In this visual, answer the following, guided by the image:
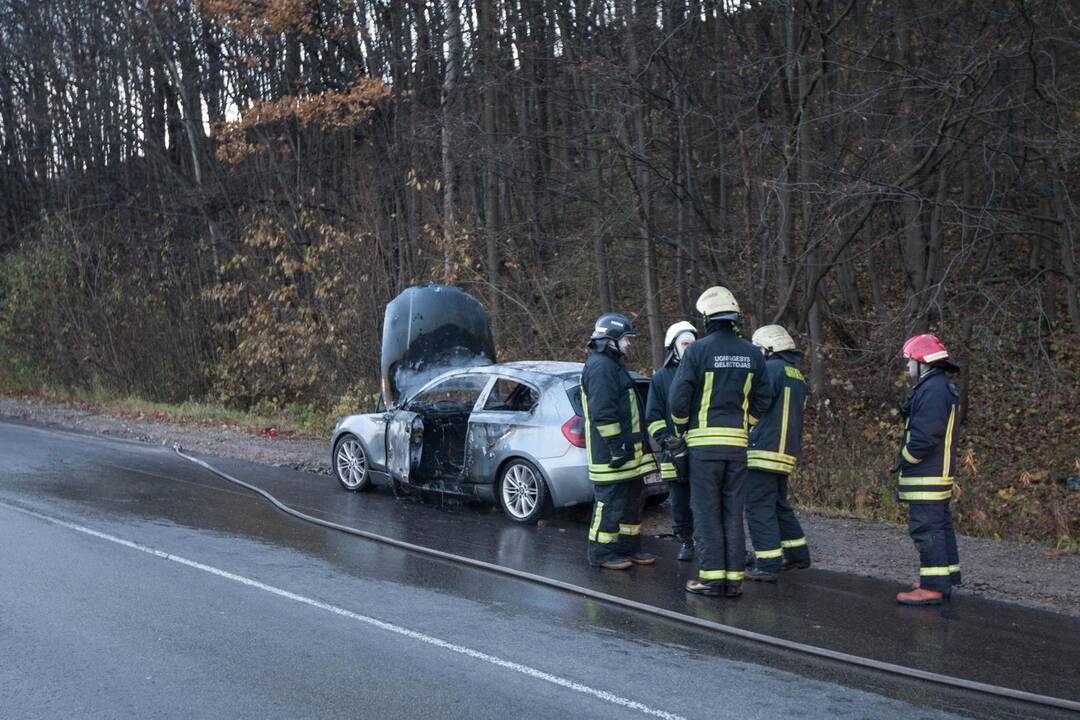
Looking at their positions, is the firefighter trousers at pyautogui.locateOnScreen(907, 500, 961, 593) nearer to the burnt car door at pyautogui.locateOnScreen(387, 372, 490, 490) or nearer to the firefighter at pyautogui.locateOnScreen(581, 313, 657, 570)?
the firefighter at pyautogui.locateOnScreen(581, 313, 657, 570)

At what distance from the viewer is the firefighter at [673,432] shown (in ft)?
27.5

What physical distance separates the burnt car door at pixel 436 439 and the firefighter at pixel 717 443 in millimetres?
4014

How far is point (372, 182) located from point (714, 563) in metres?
14.8

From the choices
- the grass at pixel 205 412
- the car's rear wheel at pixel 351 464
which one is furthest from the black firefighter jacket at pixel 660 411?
the grass at pixel 205 412

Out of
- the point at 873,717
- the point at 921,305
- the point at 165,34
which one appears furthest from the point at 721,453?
the point at 165,34

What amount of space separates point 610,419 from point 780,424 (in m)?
1.31

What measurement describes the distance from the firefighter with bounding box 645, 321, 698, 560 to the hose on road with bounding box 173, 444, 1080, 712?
123 cm

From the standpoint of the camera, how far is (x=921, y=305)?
14.8m

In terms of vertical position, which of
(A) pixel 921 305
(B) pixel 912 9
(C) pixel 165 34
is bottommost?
(A) pixel 921 305

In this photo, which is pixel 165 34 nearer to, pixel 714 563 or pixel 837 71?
pixel 837 71

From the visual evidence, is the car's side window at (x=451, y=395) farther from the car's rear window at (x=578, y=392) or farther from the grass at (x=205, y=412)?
the grass at (x=205, y=412)

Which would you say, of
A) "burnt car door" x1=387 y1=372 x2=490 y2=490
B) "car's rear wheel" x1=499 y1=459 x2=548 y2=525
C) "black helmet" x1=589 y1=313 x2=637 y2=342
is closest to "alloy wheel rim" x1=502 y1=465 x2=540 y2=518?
"car's rear wheel" x1=499 y1=459 x2=548 y2=525

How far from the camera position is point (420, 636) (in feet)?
21.4

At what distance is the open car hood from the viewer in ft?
42.1
